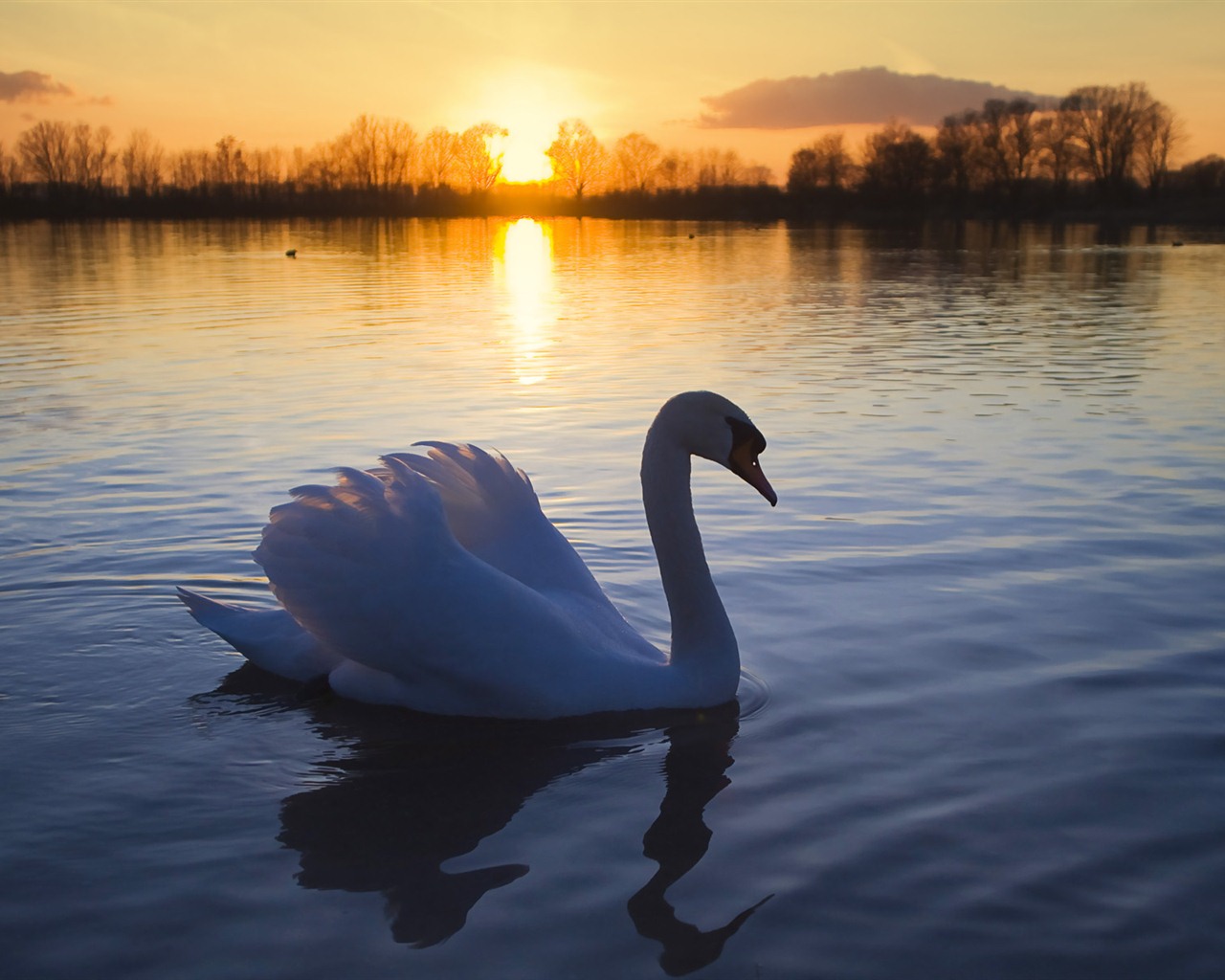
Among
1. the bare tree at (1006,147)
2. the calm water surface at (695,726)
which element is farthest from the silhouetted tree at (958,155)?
the calm water surface at (695,726)

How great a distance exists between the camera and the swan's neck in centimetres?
536

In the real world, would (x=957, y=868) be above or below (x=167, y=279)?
below

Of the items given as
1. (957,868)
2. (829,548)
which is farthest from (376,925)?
(829,548)

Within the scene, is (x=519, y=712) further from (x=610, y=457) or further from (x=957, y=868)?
(x=610, y=457)

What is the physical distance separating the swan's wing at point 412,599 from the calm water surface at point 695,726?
322 mm

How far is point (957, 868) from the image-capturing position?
401cm

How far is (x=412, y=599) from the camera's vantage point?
481cm

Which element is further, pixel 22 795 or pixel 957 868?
pixel 22 795

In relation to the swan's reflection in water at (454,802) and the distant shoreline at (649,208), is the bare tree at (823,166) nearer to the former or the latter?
the distant shoreline at (649,208)

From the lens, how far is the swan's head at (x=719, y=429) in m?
5.30

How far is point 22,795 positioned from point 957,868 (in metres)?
3.23

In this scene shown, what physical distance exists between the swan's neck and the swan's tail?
149 centimetres

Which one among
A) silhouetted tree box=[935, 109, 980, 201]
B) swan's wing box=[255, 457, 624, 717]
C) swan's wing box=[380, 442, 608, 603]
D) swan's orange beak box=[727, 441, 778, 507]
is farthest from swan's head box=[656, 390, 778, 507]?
silhouetted tree box=[935, 109, 980, 201]

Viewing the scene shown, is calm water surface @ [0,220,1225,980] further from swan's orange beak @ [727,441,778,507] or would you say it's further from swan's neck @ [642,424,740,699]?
swan's orange beak @ [727,441,778,507]
